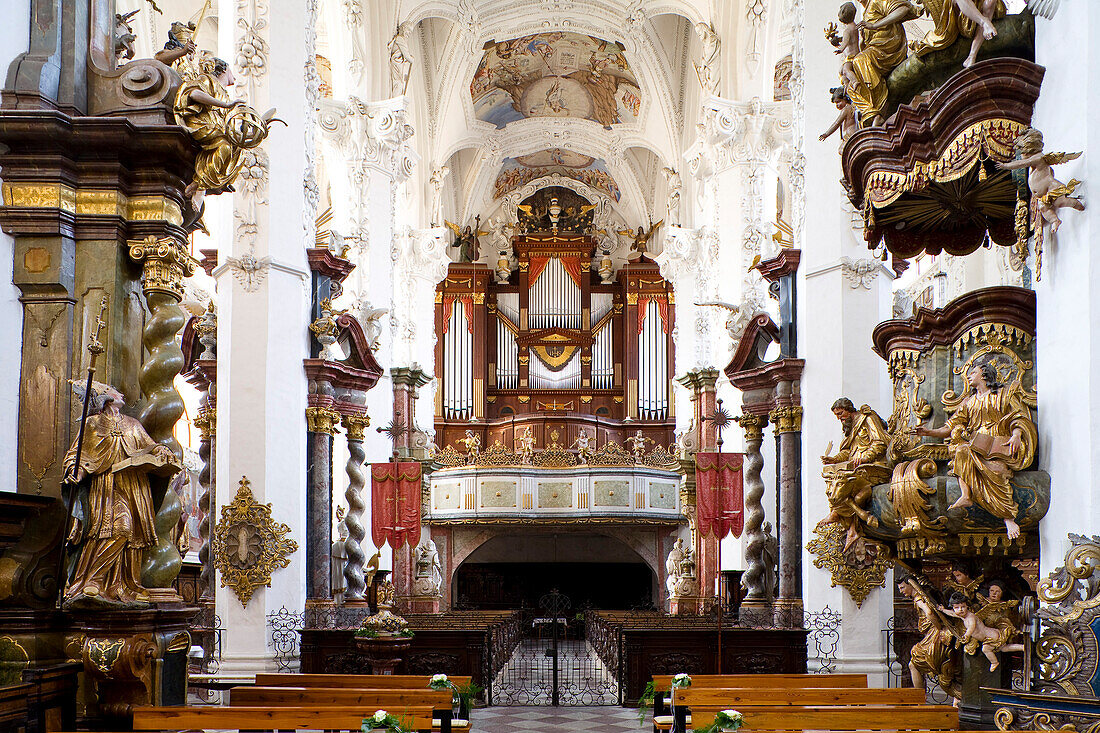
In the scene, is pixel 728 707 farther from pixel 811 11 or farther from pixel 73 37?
pixel 811 11

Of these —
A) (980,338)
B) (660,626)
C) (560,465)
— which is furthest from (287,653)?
(560,465)

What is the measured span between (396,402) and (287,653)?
10.7 meters

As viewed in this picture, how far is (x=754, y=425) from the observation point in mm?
17000

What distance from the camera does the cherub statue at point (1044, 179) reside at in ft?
21.9

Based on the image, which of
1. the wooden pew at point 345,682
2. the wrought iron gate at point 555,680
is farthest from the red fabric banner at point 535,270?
the wooden pew at point 345,682

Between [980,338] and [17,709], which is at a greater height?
[980,338]

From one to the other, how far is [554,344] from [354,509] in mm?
17120

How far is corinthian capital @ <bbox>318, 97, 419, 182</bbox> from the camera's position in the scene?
63.1ft

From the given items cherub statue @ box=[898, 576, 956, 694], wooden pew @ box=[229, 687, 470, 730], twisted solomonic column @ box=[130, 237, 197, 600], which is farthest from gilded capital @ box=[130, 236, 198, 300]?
cherub statue @ box=[898, 576, 956, 694]

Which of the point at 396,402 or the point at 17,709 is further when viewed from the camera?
the point at 396,402

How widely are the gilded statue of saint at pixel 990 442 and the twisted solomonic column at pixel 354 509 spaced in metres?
11.0

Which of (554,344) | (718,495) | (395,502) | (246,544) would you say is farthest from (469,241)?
(246,544)

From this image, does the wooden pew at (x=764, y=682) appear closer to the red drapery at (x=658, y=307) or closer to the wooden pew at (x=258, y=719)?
the wooden pew at (x=258, y=719)

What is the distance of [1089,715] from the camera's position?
242 inches
